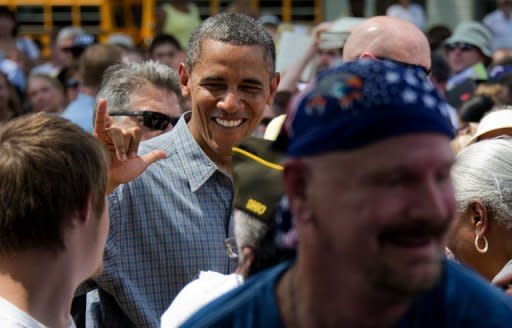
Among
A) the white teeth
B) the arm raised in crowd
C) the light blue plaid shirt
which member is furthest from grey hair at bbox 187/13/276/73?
the arm raised in crowd

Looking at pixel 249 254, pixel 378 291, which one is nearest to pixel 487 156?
pixel 249 254

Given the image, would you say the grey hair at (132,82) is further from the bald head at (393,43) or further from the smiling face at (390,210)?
the smiling face at (390,210)

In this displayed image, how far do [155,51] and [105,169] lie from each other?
766cm

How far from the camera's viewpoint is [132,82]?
5496mm

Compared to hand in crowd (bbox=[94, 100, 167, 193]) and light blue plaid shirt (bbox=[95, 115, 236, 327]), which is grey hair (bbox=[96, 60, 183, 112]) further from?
hand in crowd (bbox=[94, 100, 167, 193])

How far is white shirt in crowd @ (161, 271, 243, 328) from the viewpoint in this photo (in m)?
2.95

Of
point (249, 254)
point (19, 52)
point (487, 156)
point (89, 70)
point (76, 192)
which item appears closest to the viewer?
point (249, 254)

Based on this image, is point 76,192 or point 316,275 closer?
point 316,275

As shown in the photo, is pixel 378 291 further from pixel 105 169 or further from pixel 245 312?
pixel 105 169

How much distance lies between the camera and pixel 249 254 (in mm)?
2664

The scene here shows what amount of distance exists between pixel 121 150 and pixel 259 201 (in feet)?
3.97

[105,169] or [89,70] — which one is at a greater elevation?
[105,169]

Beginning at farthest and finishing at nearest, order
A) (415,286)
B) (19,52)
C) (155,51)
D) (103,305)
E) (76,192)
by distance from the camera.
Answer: (19,52) → (155,51) → (103,305) → (76,192) → (415,286)

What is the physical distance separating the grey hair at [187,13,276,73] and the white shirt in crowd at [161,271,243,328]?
60.4 inches
